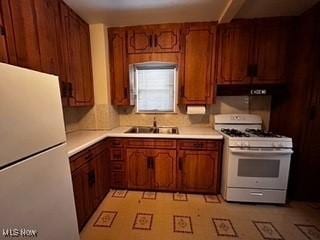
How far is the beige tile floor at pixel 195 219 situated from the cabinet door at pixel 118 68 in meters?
1.45

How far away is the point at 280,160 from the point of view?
2051 mm

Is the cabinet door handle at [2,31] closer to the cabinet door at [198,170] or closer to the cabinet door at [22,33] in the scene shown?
the cabinet door at [22,33]

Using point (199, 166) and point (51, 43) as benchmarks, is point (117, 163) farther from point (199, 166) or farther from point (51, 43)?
point (51, 43)

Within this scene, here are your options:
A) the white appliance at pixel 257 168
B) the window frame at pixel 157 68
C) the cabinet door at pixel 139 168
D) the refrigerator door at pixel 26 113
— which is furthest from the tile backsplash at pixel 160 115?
the refrigerator door at pixel 26 113

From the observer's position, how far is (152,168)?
2.43m

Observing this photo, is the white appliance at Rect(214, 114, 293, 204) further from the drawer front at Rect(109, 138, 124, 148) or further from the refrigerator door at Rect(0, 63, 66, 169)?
the refrigerator door at Rect(0, 63, 66, 169)

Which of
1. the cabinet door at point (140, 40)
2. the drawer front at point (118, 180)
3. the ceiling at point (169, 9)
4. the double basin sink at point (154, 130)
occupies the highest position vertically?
the ceiling at point (169, 9)

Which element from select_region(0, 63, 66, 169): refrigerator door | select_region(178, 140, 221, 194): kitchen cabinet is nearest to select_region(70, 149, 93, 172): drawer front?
select_region(0, 63, 66, 169): refrigerator door

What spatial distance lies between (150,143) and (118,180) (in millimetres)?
749

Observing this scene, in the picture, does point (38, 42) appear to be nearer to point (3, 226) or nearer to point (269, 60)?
point (3, 226)

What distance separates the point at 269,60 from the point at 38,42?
2738 millimetres

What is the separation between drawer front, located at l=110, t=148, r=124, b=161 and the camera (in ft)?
7.95

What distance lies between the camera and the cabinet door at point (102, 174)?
2.10 m

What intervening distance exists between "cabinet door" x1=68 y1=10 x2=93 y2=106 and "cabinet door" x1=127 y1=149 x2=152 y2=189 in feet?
3.20
